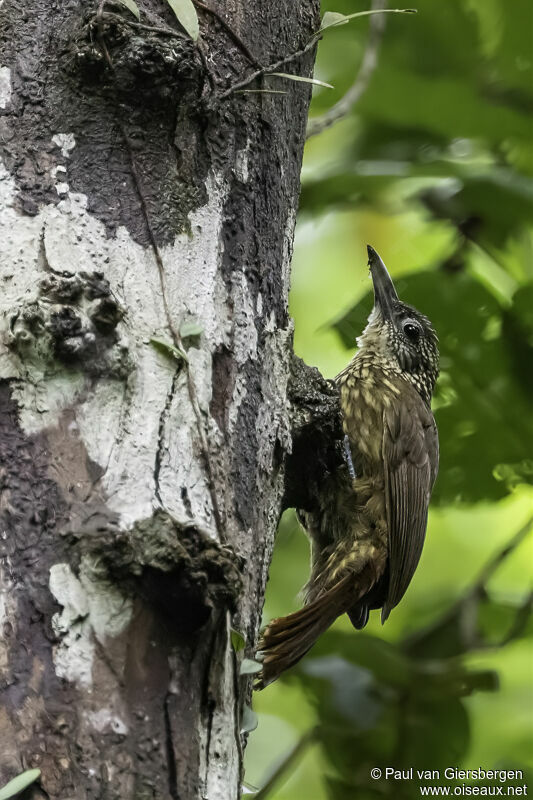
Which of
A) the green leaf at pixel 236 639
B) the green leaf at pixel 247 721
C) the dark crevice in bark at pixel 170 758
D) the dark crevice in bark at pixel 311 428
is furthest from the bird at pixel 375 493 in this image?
the dark crevice in bark at pixel 170 758

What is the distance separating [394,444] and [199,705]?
2407 millimetres

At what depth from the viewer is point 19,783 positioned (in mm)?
1331

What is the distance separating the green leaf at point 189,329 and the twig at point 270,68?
52cm

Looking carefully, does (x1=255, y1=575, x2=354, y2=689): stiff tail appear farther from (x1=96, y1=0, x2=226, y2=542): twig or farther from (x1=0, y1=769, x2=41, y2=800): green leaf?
(x1=0, y1=769, x2=41, y2=800): green leaf

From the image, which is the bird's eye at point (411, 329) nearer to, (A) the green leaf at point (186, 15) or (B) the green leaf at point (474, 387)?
(B) the green leaf at point (474, 387)

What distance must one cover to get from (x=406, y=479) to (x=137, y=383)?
215 cm

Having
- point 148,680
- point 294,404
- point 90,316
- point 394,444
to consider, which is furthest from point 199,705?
point 394,444

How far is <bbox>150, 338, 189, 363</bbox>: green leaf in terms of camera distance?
175 cm

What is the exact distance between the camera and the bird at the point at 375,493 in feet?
11.5

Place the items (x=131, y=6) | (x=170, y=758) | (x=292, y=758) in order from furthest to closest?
(x=292, y=758)
(x=131, y=6)
(x=170, y=758)

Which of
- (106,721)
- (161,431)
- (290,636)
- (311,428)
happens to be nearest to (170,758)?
(106,721)

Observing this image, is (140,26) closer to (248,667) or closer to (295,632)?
(248,667)

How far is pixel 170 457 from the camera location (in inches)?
65.3

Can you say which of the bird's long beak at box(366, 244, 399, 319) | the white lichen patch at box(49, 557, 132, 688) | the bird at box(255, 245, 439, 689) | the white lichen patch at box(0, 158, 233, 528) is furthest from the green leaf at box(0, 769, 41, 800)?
the bird's long beak at box(366, 244, 399, 319)
